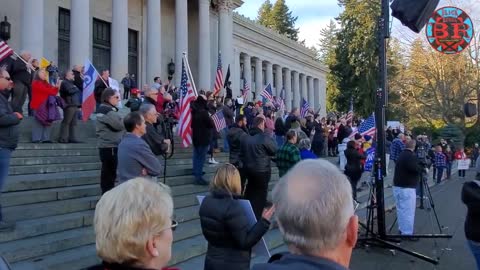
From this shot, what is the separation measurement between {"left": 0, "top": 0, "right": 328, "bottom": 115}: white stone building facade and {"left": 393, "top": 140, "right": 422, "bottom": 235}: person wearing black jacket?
13.2 meters

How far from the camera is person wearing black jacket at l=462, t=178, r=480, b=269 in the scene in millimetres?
5195

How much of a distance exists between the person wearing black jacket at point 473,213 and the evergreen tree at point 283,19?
78.7 metres

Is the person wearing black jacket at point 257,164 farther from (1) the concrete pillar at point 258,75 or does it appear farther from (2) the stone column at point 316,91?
(2) the stone column at point 316,91

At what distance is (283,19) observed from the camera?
83.0 meters

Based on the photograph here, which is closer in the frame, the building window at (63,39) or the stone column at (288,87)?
the building window at (63,39)

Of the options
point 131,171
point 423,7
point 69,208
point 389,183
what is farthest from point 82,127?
point 389,183

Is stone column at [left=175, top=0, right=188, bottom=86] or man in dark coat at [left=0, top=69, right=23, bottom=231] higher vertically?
stone column at [left=175, top=0, right=188, bottom=86]

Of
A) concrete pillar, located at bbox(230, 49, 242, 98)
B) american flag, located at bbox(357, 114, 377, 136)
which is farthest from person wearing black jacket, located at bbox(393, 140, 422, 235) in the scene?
concrete pillar, located at bbox(230, 49, 242, 98)

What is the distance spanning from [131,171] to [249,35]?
35.9 m

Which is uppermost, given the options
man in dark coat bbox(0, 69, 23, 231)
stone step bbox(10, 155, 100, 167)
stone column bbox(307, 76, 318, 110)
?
stone column bbox(307, 76, 318, 110)

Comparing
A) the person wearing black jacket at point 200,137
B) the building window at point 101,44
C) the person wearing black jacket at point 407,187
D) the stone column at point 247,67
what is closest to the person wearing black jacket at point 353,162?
the person wearing black jacket at point 407,187

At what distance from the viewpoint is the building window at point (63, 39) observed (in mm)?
22000

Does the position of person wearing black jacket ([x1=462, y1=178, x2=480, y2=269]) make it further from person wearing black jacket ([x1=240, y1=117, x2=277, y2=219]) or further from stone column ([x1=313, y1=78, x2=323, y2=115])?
stone column ([x1=313, y1=78, x2=323, y2=115])

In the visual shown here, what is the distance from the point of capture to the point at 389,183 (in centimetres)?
1872
